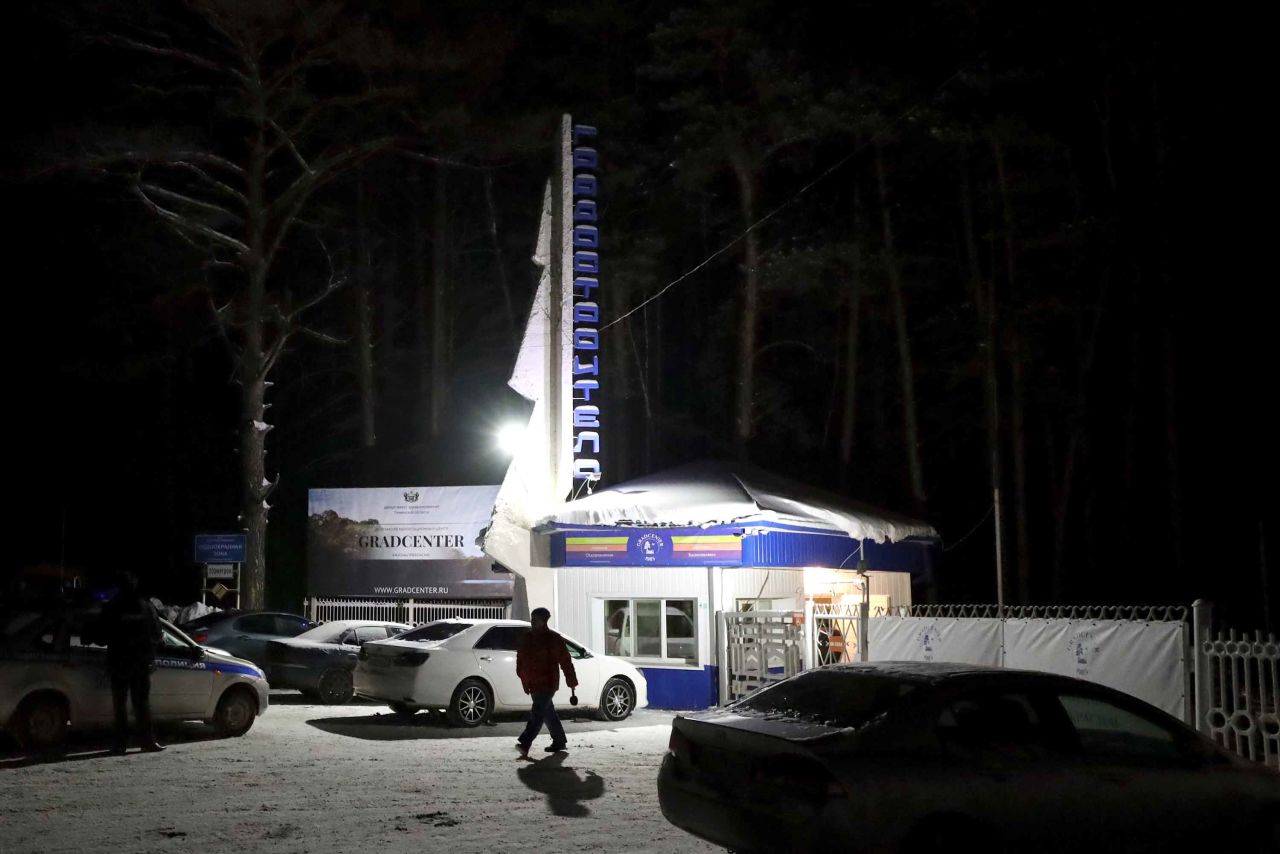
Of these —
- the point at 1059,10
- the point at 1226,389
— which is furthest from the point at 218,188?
the point at 1226,389

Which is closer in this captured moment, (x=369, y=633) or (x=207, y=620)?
(x=369, y=633)

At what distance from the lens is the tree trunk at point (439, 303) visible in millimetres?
41469

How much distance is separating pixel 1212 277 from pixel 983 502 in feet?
32.1

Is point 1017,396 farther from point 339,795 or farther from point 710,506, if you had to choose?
point 339,795

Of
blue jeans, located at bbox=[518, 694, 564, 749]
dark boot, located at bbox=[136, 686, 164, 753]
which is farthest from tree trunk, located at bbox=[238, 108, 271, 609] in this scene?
blue jeans, located at bbox=[518, 694, 564, 749]

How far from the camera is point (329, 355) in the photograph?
145 ft

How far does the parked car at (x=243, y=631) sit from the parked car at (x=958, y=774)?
1429cm

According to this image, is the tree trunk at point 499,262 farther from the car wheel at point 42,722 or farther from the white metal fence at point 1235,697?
the white metal fence at point 1235,697

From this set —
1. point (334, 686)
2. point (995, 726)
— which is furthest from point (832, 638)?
point (995, 726)

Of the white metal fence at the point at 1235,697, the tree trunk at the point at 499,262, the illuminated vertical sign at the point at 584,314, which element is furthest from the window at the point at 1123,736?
the tree trunk at the point at 499,262

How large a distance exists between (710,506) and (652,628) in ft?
7.44

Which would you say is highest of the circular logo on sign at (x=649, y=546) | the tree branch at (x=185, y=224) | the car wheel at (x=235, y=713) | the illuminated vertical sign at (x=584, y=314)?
the tree branch at (x=185, y=224)

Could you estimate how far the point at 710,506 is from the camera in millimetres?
18938

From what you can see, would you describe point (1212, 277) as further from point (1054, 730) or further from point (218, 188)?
point (1054, 730)
